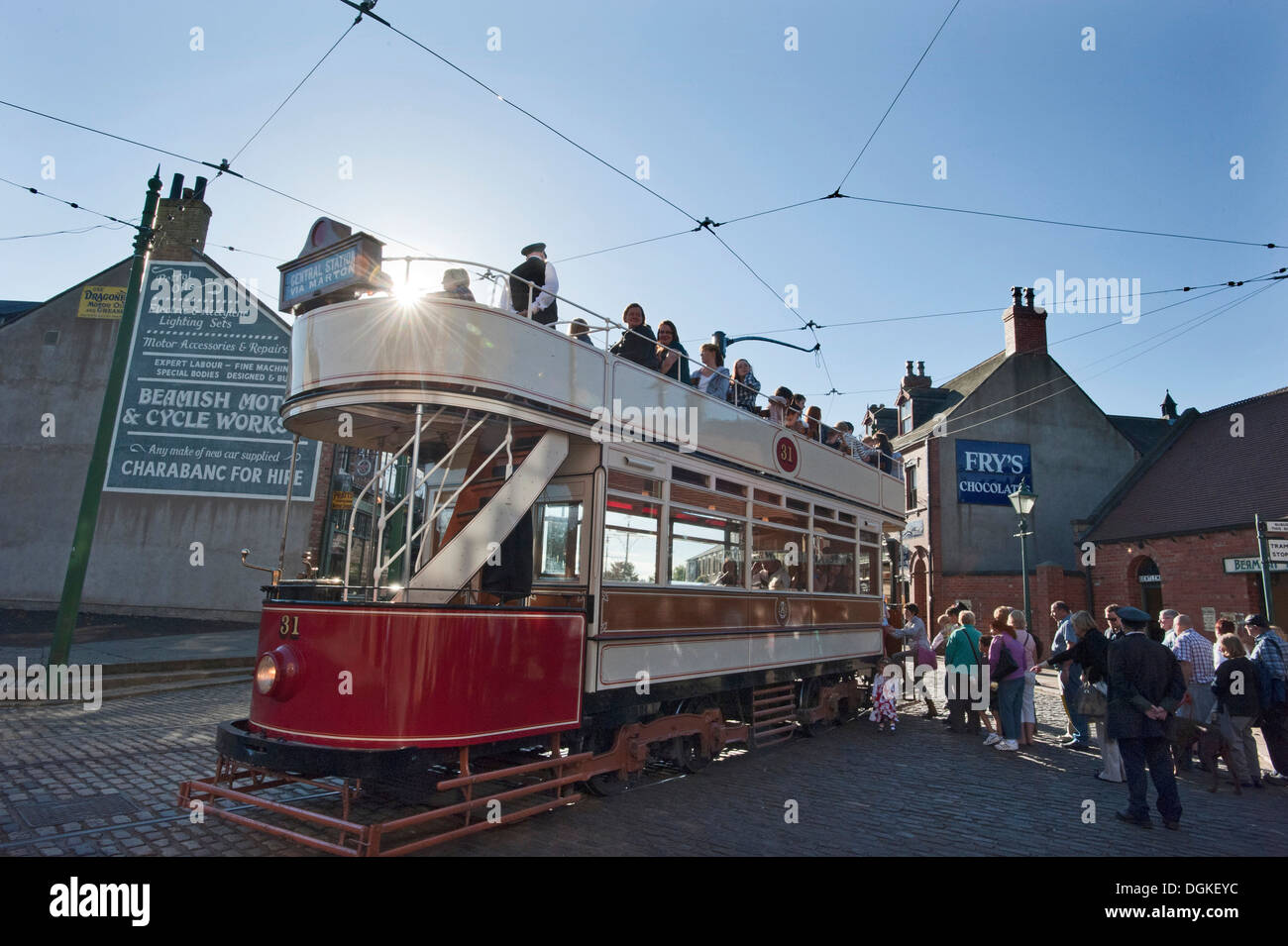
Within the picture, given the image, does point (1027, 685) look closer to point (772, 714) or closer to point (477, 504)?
point (772, 714)

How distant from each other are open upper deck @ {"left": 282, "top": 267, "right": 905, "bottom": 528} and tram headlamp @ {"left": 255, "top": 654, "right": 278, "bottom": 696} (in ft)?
5.90

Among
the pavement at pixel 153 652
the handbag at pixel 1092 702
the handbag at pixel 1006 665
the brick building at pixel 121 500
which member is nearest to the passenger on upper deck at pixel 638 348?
the handbag at pixel 1092 702

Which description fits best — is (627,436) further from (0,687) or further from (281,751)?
(0,687)

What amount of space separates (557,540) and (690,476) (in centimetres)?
143

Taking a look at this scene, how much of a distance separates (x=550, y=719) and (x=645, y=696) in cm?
111

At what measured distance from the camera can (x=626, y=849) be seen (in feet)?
16.1

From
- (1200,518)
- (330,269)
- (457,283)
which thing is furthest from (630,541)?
(1200,518)

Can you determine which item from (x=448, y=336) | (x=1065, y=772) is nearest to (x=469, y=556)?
(x=448, y=336)

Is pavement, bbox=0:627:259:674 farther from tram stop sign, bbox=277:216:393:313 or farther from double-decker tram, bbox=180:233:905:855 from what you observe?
tram stop sign, bbox=277:216:393:313

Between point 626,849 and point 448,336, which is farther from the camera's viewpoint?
point 448,336

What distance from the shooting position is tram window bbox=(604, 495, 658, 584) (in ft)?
20.3

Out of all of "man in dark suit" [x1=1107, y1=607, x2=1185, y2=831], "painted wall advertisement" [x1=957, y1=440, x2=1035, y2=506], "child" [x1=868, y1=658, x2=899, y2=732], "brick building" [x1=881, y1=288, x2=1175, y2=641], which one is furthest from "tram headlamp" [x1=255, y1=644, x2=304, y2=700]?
"painted wall advertisement" [x1=957, y1=440, x2=1035, y2=506]
